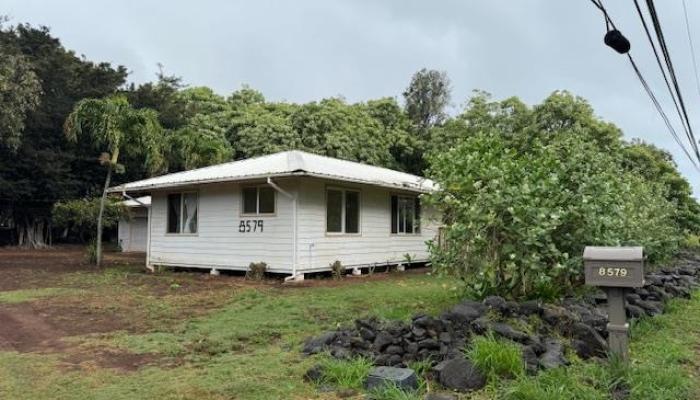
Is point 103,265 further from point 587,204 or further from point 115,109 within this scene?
point 587,204

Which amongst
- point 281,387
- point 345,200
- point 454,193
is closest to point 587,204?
point 454,193

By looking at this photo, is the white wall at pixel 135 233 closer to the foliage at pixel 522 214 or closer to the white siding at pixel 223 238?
the white siding at pixel 223 238

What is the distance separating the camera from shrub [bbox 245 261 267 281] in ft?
41.4

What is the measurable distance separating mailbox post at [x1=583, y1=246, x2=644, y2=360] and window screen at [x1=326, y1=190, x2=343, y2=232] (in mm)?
8810

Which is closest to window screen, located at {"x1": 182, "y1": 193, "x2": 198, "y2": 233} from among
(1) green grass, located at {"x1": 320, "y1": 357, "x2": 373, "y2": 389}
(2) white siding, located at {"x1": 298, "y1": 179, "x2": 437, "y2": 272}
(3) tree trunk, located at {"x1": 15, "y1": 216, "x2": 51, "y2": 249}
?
(2) white siding, located at {"x1": 298, "y1": 179, "x2": 437, "y2": 272}

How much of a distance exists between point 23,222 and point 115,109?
50.0ft

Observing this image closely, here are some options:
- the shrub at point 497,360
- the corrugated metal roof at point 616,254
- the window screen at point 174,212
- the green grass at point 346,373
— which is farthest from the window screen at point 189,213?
the corrugated metal roof at point 616,254

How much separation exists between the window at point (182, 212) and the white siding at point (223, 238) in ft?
0.60

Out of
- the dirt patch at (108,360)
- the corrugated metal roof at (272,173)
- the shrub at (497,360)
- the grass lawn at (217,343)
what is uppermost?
the corrugated metal roof at (272,173)

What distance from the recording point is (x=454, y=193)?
288 inches

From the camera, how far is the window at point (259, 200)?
12.9m

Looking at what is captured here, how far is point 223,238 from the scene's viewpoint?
44.8 ft

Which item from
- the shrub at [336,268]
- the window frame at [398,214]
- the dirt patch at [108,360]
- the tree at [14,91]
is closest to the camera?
the dirt patch at [108,360]

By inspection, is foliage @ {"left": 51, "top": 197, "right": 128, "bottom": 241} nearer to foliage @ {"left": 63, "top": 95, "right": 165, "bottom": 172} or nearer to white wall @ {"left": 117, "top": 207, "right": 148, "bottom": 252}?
white wall @ {"left": 117, "top": 207, "right": 148, "bottom": 252}
